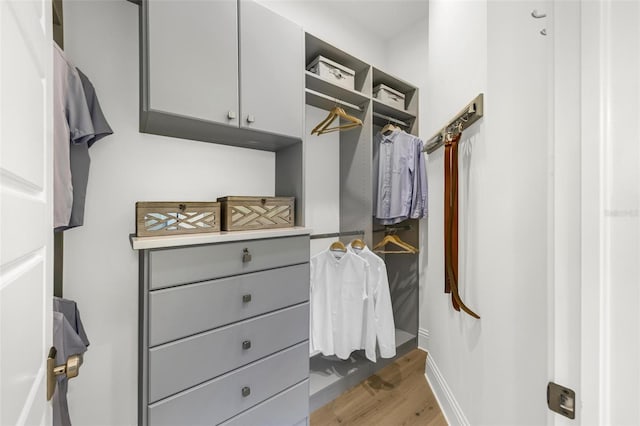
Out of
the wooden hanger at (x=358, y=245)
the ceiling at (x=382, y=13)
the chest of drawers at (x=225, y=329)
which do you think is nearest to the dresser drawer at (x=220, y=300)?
the chest of drawers at (x=225, y=329)

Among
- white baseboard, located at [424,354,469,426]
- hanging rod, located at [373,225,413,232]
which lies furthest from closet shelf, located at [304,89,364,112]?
white baseboard, located at [424,354,469,426]

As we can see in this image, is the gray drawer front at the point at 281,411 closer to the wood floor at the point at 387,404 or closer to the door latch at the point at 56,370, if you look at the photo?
the wood floor at the point at 387,404

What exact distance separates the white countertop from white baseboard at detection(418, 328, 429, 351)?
174 cm

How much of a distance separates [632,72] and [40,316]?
121 cm

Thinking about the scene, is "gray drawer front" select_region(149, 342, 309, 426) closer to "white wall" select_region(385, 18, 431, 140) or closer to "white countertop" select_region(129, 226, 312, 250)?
"white countertop" select_region(129, 226, 312, 250)

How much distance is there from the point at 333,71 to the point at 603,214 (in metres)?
1.78

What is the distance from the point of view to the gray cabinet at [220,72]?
1.10 m

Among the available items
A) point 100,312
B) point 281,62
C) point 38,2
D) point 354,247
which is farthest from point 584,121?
point 100,312

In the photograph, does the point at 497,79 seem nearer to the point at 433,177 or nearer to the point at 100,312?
the point at 433,177

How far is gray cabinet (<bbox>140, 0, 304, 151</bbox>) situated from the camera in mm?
1096

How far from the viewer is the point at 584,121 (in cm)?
50

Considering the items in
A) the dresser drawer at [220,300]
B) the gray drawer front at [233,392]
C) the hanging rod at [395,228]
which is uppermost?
the hanging rod at [395,228]

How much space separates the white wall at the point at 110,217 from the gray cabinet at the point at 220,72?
19 cm

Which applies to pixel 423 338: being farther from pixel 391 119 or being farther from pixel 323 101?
pixel 323 101
